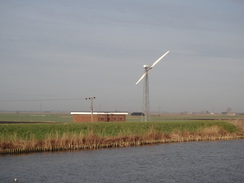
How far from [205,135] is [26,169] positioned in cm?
3546

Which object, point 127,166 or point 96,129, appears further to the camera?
point 96,129

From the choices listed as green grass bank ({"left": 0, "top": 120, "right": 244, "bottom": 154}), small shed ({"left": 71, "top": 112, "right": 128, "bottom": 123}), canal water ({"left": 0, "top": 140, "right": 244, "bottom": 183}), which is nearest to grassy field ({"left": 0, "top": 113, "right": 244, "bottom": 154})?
green grass bank ({"left": 0, "top": 120, "right": 244, "bottom": 154})

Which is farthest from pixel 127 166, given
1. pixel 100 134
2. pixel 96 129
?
pixel 96 129

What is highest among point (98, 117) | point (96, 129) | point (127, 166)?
point (98, 117)

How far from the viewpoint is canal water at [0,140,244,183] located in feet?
94.2

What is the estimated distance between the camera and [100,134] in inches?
2085

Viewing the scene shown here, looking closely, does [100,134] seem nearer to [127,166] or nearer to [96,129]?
[96,129]

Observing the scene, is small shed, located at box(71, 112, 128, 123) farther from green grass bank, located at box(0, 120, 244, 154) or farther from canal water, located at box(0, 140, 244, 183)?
canal water, located at box(0, 140, 244, 183)

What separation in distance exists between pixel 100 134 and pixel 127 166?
19210 millimetres

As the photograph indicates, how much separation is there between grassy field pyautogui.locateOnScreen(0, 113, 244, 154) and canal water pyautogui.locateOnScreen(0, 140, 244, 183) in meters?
2.59

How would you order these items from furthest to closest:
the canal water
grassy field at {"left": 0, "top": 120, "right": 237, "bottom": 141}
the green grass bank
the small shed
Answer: the small shed < grassy field at {"left": 0, "top": 120, "right": 237, "bottom": 141} < the green grass bank < the canal water

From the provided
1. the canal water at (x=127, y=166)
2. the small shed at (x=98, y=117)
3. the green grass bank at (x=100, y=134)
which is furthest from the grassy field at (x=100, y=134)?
the small shed at (x=98, y=117)

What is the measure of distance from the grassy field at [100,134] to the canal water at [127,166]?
2.59m

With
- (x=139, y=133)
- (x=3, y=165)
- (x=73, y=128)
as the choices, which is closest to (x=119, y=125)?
(x=139, y=133)
